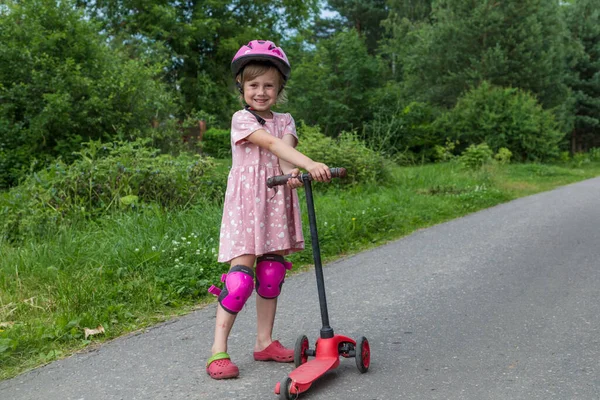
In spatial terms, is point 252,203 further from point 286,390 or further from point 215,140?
point 215,140

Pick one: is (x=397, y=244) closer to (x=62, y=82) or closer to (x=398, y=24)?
(x=62, y=82)

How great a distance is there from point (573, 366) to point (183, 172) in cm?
495

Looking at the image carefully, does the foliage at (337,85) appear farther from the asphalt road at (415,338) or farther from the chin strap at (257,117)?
the chin strap at (257,117)

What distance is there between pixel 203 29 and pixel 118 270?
2178 centimetres

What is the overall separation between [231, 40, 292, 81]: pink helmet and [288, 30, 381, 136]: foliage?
52.0 feet

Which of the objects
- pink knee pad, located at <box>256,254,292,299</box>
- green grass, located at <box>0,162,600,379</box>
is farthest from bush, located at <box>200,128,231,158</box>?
pink knee pad, located at <box>256,254,292,299</box>

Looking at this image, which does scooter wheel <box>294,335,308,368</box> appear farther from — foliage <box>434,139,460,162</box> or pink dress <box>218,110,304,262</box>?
foliage <box>434,139,460,162</box>

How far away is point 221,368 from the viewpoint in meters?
3.16

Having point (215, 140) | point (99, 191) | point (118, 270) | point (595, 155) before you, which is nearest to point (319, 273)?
point (118, 270)

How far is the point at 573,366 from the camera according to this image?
10.8ft

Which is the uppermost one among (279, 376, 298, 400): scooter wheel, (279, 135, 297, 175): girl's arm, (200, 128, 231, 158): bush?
(200, 128, 231, 158): bush

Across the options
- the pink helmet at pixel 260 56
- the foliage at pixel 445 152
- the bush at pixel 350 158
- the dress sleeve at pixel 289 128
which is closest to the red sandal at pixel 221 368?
the dress sleeve at pixel 289 128

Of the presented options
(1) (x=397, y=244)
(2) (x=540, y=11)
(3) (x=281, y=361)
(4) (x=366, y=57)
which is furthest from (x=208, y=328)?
(2) (x=540, y=11)

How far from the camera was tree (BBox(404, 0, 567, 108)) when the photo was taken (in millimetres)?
24906
